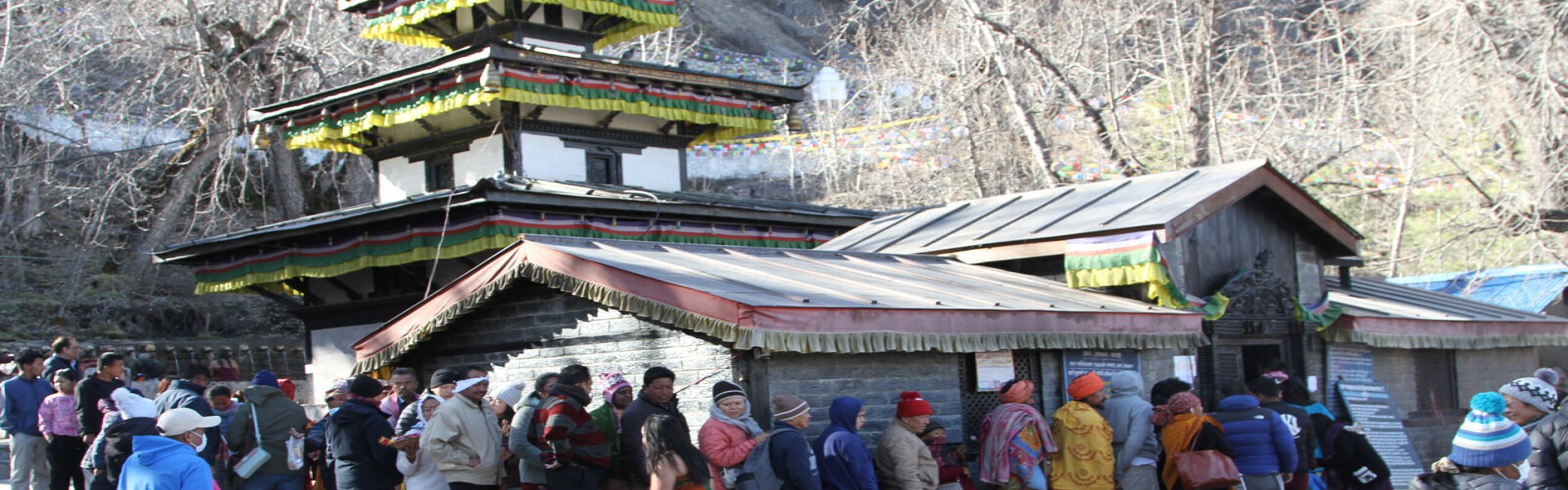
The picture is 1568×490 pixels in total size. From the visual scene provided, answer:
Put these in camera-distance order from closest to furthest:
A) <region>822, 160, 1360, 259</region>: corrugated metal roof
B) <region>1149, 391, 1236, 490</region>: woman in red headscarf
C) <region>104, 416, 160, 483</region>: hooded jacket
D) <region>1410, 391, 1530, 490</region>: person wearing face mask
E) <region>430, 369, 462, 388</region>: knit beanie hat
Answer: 1. <region>104, 416, 160, 483</region>: hooded jacket
2. <region>1410, 391, 1530, 490</region>: person wearing face mask
3. <region>430, 369, 462, 388</region>: knit beanie hat
4. <region>1149, 391, 1236, 490</region>: woman in red headscarf
5. <region>822, 160, 1360, 259</region>: corrugated metal roof

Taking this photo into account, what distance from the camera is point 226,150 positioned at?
26078 millimetres

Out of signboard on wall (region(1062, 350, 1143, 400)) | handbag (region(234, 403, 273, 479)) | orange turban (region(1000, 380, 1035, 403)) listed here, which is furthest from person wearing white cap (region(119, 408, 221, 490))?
signboard on wall (region(1062, 350, 1143, 400))

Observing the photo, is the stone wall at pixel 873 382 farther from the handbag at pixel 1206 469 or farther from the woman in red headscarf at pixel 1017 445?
the handbag at pixel 1206 469

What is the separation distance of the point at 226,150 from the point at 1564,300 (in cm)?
2268

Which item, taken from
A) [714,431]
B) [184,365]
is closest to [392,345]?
[714,431]

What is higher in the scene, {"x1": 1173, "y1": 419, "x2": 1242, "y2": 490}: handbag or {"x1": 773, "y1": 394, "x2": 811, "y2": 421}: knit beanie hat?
{"x1": 773, "y1": 394, "x2": 811, "y2": 421}: knit beanie hat

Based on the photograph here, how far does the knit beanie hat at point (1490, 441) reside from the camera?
7.79m

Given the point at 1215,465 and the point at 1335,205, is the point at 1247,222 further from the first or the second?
the point at 1335,205

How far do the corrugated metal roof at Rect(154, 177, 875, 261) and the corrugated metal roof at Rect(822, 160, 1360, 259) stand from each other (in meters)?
2.24

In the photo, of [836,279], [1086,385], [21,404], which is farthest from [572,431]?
[21,404]

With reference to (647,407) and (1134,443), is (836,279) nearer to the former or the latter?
(1134,443)

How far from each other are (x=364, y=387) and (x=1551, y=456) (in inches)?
288

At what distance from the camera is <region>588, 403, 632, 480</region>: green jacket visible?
9.41 m

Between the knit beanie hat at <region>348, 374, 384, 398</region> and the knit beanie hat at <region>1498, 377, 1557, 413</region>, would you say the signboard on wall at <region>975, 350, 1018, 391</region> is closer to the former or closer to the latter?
the knit beanie hat at <region>1498, 377, 1557, 413</region>
